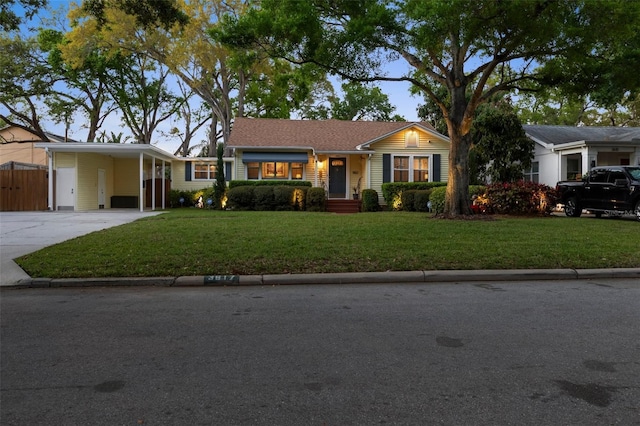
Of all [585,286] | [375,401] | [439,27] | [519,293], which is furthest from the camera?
[439,27]

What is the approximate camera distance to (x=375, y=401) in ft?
9.46

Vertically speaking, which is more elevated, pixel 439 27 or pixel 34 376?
pixel 439 27

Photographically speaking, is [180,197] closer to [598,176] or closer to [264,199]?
[264,199]

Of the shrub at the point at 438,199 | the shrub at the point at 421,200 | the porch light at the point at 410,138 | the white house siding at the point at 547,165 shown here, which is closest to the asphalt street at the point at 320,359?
the shrub at the point at 438,199

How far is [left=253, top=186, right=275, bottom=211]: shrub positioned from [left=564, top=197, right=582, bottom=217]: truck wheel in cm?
1229

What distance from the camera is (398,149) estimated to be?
2350cm

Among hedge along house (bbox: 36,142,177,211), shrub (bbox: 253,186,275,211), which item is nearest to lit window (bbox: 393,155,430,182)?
shrub (bbox: 253,186,275,211)

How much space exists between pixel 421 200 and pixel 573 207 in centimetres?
588

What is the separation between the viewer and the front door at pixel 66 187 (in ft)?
69.3

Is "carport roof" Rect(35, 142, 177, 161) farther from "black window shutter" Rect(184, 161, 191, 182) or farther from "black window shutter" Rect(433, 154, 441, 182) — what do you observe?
"black window shutter" Rect(433, 154, 441, 182)

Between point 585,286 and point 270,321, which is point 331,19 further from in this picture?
point 270,321

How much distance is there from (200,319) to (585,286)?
5.57 metres

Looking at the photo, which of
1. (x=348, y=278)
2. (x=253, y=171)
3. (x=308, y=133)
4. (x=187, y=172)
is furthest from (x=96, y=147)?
(x=348, y=278)

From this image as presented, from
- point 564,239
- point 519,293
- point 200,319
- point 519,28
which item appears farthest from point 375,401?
point 519,28
